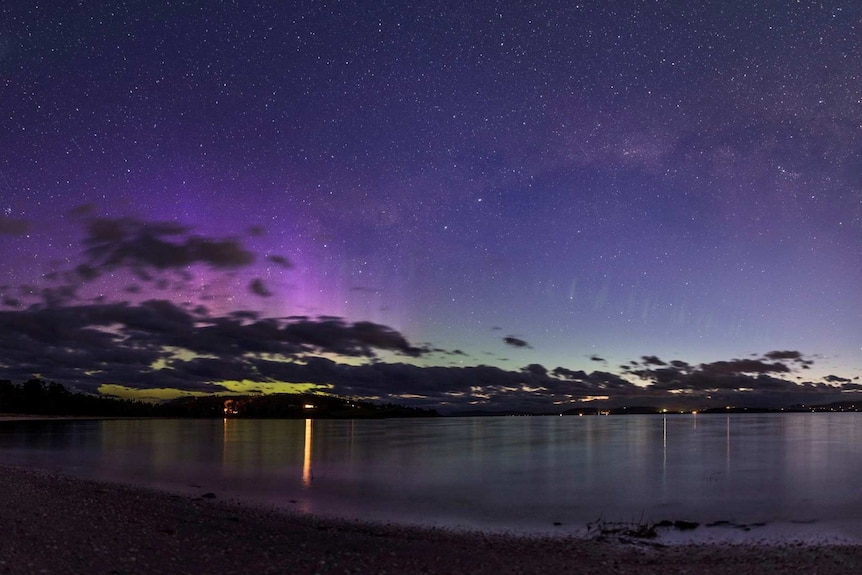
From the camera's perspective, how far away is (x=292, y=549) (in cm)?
1544

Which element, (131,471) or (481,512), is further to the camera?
(131,471)

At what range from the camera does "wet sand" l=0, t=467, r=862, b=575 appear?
1289 centimetres

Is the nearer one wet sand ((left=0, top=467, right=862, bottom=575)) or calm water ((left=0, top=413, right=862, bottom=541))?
wet sand ((left=0, top=467, right=862, bottom=575))

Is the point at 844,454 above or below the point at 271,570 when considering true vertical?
below

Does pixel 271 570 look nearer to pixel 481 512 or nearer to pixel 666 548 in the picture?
pixel 666 548

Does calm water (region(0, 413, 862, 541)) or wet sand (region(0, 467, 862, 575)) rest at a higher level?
wet sand (region(0, 467, 862, 575))

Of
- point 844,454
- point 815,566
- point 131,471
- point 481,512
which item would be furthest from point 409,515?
point 844,454

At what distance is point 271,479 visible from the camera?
140ft

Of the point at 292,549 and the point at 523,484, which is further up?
the point at 292,549

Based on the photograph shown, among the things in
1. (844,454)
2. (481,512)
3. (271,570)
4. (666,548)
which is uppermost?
(271,570)

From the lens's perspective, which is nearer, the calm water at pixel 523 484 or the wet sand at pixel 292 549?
the wet sand at pixel 292 549

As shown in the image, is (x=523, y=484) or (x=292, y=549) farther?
(x=523, y=484)

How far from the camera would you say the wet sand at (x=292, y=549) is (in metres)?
12.9

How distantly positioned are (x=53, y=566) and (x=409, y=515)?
18.2m
